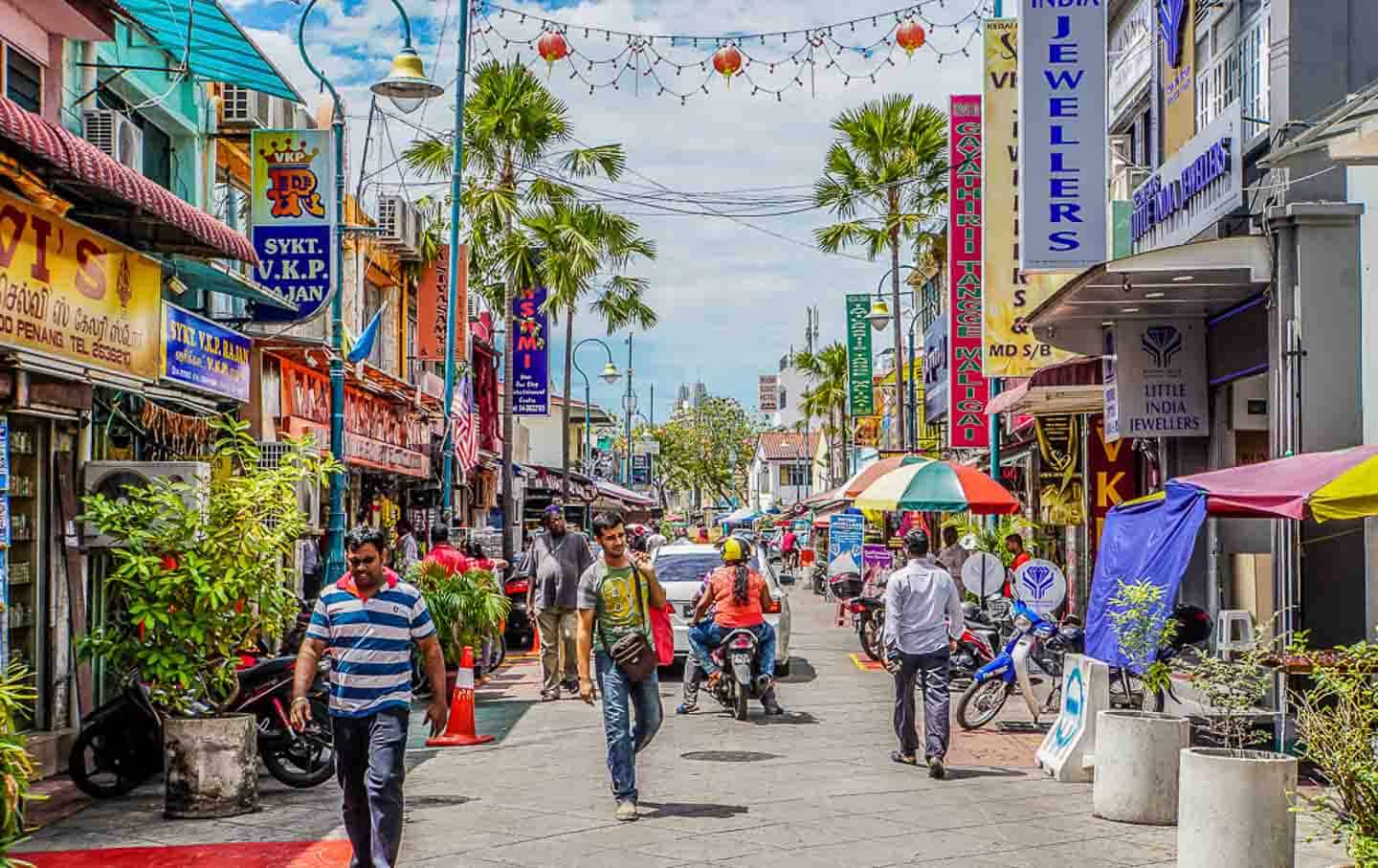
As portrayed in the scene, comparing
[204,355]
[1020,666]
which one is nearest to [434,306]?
[204,355]

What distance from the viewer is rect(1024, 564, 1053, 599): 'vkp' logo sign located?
16.2m

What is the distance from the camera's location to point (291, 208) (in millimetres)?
19047

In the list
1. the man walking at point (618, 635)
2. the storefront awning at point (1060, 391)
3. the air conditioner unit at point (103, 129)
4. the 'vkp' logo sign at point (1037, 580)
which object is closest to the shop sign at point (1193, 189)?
the storefront awning at point (1060, 391)

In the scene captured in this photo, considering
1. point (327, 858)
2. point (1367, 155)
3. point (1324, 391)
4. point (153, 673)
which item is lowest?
point (327, 858)

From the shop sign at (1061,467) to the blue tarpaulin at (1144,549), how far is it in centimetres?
1097

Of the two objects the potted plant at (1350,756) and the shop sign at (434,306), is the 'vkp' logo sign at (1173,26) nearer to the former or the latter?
the potted plant at (1350,756)

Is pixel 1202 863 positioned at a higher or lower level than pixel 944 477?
lower

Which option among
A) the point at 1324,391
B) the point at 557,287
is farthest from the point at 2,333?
the point at 557,287

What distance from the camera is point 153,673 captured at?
35.2ft

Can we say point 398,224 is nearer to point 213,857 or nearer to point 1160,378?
point 1160,378

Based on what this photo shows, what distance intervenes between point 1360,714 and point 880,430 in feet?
192

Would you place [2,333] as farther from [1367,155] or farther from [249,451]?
[1367,155]

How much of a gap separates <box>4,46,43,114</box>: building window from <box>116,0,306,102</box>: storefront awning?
4.26 feet

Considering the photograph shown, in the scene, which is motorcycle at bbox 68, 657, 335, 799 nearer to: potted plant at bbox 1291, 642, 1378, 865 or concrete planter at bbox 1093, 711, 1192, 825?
concrete planter at bbox 1093, 711, 1192, 825
